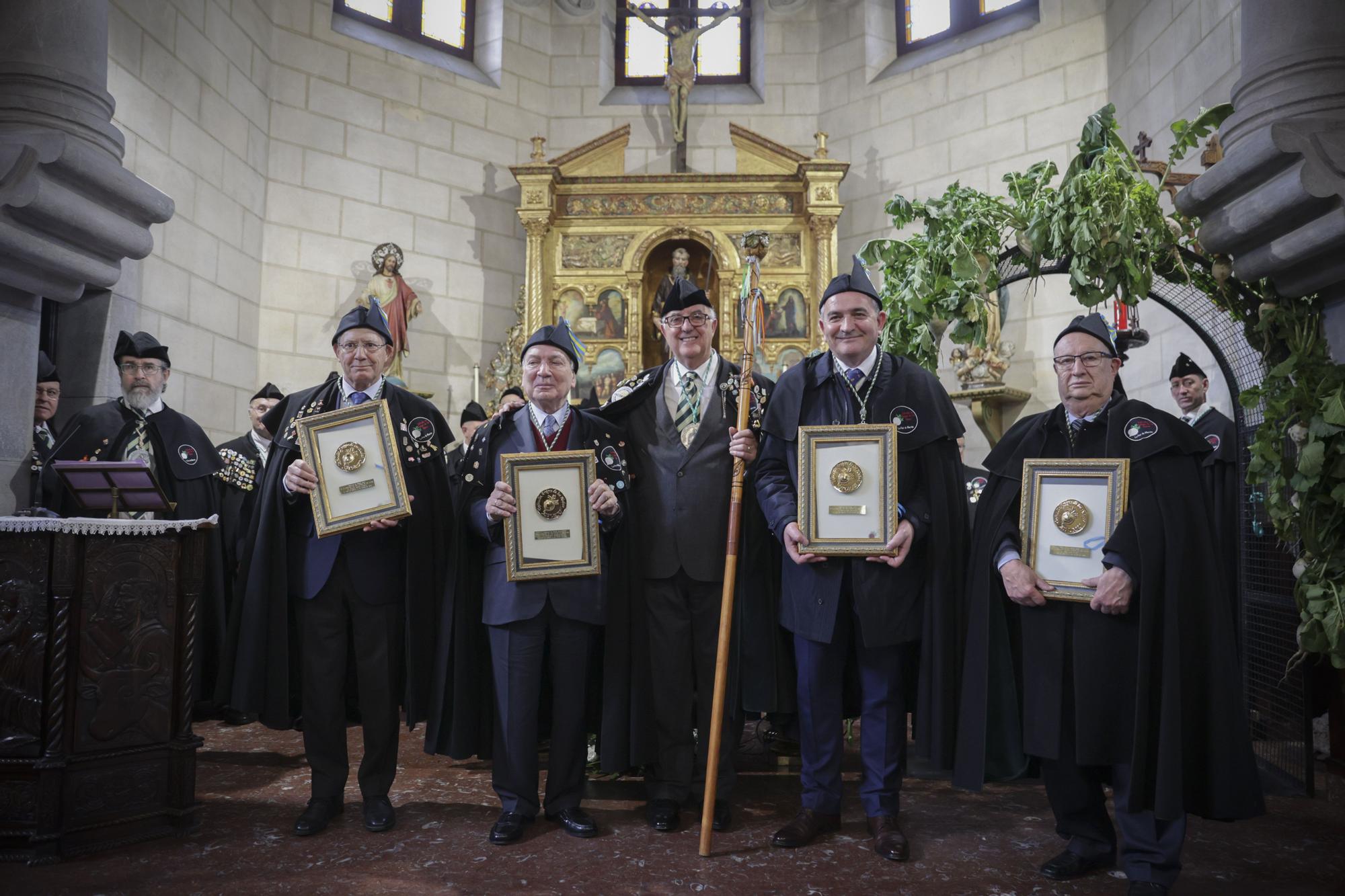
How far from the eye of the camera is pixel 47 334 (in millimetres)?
6816

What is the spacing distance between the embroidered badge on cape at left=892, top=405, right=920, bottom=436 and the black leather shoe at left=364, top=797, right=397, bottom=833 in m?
2.27

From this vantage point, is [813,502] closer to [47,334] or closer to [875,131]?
[47,334]

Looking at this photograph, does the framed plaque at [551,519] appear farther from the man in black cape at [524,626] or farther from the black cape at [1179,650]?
the black cape at [1179,650]

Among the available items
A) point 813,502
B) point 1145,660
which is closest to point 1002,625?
point 1145,660

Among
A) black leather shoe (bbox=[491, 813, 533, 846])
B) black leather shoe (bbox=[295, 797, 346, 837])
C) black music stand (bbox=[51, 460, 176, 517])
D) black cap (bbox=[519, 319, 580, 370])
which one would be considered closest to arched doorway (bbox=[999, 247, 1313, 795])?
black cap (bbox=[519, 319, 580, 370])

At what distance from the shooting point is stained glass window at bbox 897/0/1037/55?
1070cm

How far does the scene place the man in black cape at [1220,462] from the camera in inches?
180

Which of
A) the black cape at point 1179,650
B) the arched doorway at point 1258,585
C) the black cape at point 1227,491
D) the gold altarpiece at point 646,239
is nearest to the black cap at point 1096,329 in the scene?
the black cape at point 1179,650

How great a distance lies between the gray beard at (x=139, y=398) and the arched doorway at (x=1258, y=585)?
420 centimetres

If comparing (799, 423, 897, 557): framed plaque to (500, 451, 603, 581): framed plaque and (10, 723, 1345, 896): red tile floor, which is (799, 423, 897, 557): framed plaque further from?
(10, 723, 1345, 896): red tile floor

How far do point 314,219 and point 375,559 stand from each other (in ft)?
24.2

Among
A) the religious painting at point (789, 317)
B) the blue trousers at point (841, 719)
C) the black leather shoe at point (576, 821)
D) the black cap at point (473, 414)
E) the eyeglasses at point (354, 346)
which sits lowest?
the black leather shoe at point (576, 821)

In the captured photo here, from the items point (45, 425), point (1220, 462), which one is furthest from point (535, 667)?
point (45, 425)

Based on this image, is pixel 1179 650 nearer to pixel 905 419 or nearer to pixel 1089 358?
pixel 1089 358
